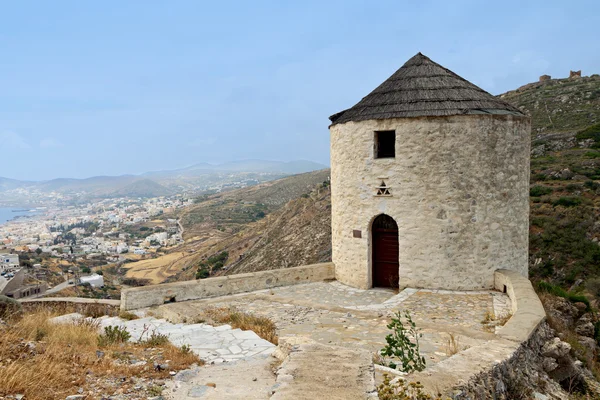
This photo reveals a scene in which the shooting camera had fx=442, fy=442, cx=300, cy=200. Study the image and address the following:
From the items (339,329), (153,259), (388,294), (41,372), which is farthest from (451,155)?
(153,259)

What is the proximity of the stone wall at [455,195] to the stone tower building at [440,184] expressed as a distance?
0.02 metres

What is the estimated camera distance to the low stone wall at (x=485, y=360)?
145 inches

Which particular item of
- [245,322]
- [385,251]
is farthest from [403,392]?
[385,251]

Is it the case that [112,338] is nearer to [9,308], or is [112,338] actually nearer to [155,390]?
[155,390]

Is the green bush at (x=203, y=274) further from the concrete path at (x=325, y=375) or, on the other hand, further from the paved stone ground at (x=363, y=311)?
the concrete path at (x=325, y=375)

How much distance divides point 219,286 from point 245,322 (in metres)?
3.43

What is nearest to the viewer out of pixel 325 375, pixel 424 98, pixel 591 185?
pixel 325 375

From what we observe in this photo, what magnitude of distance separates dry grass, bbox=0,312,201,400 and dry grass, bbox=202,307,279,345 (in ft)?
4.07

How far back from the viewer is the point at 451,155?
9.03 m

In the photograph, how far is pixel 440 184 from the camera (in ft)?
29.8

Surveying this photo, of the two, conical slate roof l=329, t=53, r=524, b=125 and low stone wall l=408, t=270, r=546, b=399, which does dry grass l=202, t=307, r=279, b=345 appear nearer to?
low stone wall l=408, t=270, r=546, b=399

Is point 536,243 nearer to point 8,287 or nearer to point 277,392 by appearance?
point 277,392

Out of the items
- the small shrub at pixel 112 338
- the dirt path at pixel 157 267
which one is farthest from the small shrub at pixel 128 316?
the dirt path at pixel 157 267

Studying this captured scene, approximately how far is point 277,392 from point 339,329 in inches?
136
